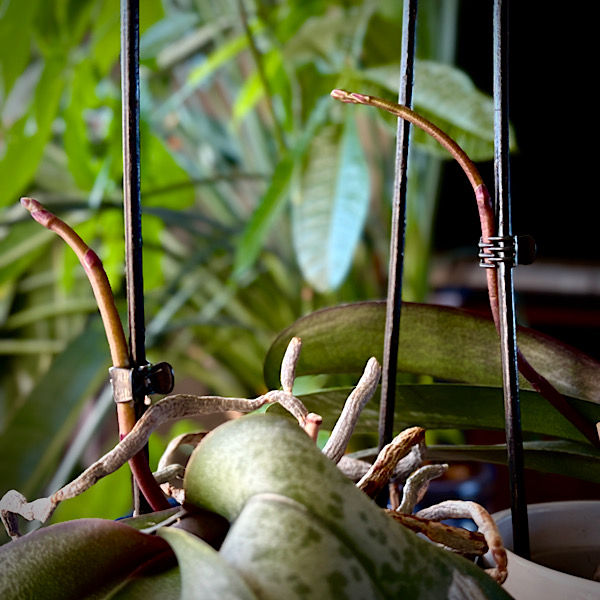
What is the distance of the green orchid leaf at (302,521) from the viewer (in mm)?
128

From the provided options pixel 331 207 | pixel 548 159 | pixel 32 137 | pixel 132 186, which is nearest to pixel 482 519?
pixel 132 186

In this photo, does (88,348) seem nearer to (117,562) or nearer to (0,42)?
(0,42)

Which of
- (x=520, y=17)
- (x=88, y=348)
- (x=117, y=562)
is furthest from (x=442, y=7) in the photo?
(x=117, y=562)

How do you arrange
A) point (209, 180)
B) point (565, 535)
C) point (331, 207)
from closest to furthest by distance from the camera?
point (565, 535), point (331, 207), point (209, 180)

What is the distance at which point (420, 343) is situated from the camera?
9.9 inches

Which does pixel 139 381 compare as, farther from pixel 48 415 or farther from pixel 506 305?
pixel 48 415

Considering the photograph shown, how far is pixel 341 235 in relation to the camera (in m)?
0.67

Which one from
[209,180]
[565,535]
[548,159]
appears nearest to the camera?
[565,535]

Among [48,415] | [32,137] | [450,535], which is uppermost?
[32,137]

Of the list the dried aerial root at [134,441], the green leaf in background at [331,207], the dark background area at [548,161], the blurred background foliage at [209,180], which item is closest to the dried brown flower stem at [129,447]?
the dried aerial root at [134,441]

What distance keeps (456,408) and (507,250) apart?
7 centimetres

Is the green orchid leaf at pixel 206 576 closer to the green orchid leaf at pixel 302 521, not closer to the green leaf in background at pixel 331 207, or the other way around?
the green orchid leaf at pixel 302 521

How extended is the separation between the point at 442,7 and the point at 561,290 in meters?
0.75

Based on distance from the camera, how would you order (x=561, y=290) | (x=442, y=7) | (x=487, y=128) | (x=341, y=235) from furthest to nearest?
1. (x=561, y=290)
2. (x=442, y=7)
3. (x=341, y=235)
4. (x=487, y=128)
